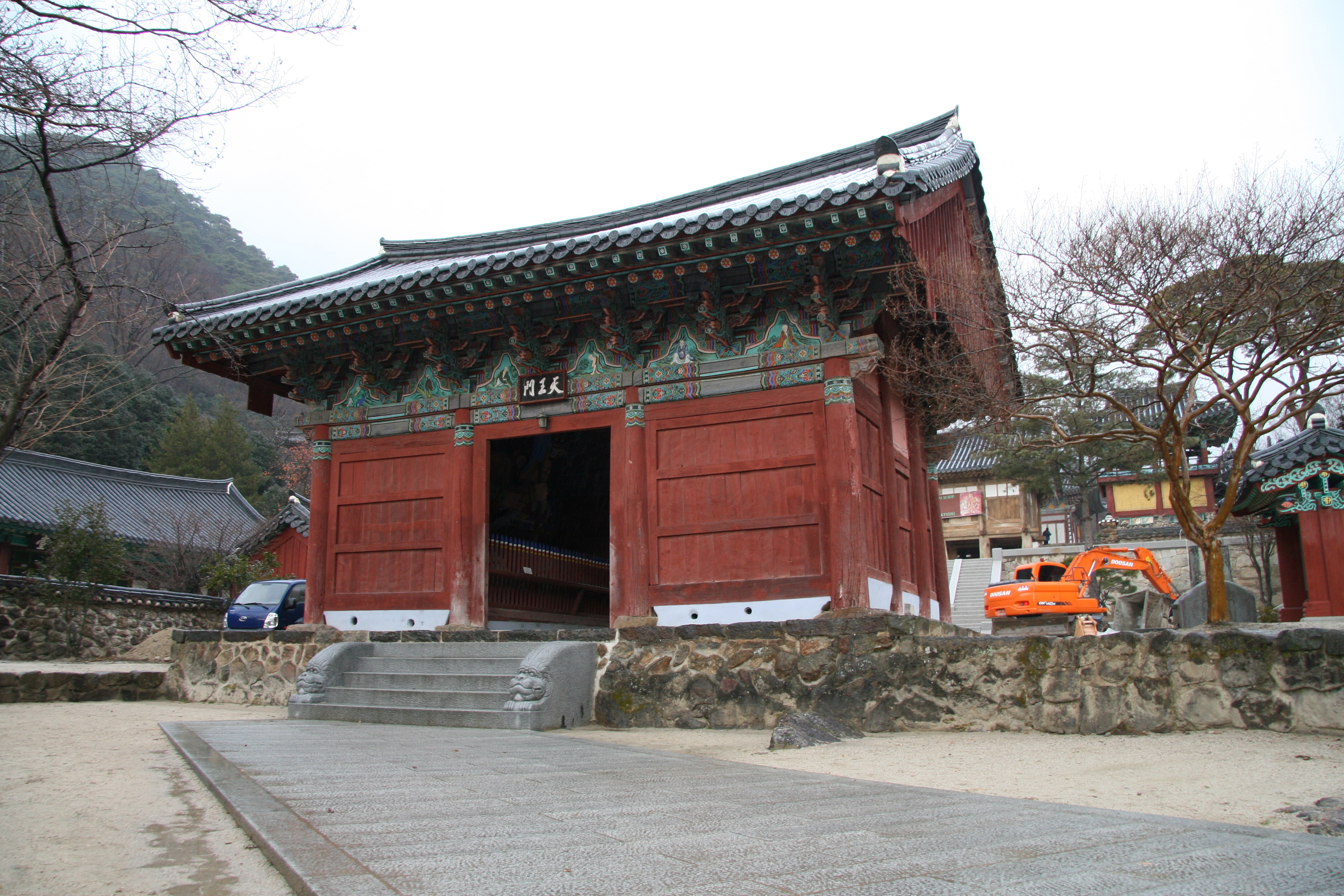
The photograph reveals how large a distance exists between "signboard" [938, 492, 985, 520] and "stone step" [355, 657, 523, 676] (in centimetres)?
3137

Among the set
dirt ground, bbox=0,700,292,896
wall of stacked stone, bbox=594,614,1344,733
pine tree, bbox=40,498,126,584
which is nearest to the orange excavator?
wall of stacked stone, bbox=594,614,1344,733

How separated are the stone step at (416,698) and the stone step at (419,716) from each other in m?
0.07

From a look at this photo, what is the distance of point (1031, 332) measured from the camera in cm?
962

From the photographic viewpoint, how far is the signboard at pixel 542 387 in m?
9.50

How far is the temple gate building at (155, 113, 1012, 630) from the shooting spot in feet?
26.3

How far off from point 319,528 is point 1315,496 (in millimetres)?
14854

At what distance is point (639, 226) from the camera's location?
26.7ft

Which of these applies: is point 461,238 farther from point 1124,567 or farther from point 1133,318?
point 1124,567

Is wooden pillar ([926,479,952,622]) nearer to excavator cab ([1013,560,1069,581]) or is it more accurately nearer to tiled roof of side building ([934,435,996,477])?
excavator cab ([1013,560,1069,581])

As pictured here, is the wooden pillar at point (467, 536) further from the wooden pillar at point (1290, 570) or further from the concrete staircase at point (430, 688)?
the wooden pillar at point (1290, 570)

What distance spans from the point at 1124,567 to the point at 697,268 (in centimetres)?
1792

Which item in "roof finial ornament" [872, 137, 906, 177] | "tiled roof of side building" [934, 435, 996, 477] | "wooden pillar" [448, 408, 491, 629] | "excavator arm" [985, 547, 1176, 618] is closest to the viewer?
"roof finial ornament" [872, 137, 906, 177]

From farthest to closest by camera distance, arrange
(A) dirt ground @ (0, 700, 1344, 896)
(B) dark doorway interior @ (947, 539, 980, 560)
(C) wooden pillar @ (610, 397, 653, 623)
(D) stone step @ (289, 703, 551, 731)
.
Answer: (B) dark doorway interior @ (947, 539, 980, 560) < (C) wooden pillar @ (610, 397, 653, 623) < (D) stone step @ (289, 703, 551, 731) < (A) dirt ground @ (0, 700, 1344, 896)

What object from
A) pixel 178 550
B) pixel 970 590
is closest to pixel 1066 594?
→ pixel 970 590
